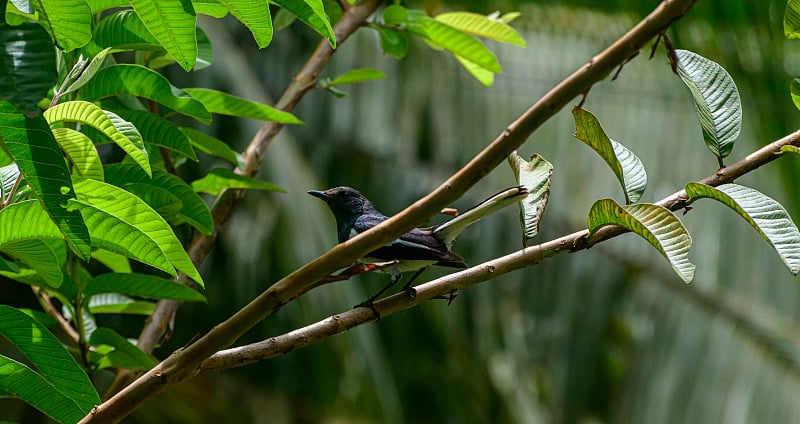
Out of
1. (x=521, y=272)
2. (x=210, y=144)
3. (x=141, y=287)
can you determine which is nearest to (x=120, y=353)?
(x=141, y=287)

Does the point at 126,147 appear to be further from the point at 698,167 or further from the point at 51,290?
the point at 698,167

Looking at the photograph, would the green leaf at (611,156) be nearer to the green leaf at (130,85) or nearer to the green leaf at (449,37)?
the green leaf at (130,85)

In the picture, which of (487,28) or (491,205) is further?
(487,28)

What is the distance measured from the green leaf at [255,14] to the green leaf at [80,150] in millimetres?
228

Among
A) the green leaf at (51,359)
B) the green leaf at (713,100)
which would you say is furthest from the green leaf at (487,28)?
the green leaf at (51,359)

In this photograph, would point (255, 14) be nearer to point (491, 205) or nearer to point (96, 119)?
point (96, 119)

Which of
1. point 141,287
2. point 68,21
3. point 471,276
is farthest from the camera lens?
point 141,287

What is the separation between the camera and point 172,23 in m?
0.80

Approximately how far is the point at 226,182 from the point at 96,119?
1.64 feet

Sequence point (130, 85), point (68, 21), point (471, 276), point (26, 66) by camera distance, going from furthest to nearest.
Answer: point (130, 85)
point (471, 276)
point (68, 21)
point (26, 66)

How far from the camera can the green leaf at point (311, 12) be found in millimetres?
820

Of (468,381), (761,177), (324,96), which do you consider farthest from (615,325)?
(324,96)

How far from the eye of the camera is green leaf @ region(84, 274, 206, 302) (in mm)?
1124

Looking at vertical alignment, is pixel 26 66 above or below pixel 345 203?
above
